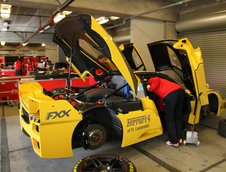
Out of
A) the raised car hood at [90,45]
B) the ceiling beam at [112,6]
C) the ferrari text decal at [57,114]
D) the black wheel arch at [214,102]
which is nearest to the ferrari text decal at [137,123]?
the raised car hood at [90,45]

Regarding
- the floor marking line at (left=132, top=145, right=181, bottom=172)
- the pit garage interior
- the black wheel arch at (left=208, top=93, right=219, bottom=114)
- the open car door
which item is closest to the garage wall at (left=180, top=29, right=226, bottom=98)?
the pit garage interior

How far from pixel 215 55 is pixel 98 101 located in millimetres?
6129

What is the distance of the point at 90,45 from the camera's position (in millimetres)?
3363

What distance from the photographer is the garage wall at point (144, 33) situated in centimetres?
766

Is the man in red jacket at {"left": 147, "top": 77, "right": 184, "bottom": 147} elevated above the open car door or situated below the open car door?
below

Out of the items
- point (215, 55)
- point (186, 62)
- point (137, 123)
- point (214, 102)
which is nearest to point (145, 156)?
point (137, 123)

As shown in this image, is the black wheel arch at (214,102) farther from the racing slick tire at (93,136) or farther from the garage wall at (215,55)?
the racing slick tire at (93,136)

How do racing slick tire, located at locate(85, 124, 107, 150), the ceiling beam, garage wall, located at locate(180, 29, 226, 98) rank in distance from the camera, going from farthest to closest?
garage wall, located at locate(180, 29, 226, 98), the ceiling beam, racing slick tire, located at locate(85, 124, 107, 150)

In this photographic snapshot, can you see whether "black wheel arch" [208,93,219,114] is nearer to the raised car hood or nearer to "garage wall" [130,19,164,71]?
the raised car hood

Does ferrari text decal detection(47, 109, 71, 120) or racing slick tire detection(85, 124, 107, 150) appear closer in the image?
ferrari text decal detection(47, 109, 71, 120)

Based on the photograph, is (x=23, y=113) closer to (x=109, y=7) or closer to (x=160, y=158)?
(x=160, y=158)

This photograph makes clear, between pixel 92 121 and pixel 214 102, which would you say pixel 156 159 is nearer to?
pixel 92 121

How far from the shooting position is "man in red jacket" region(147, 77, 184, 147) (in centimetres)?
335

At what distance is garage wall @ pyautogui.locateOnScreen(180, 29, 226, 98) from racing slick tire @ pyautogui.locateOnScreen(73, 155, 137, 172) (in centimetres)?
637
